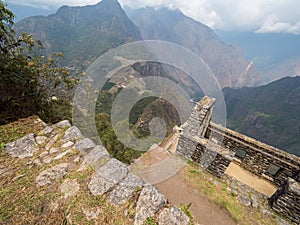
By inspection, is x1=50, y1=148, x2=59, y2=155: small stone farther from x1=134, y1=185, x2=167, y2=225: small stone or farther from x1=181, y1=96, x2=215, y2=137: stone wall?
x1=181, y1=96, x2=215, y2=137: stone wall

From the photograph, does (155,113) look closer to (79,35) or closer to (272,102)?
(272,102)

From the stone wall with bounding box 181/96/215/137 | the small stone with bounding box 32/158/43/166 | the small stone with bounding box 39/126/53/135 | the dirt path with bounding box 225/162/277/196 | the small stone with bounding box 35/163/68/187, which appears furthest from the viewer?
the dirt path with bounding box 225/162/277/196

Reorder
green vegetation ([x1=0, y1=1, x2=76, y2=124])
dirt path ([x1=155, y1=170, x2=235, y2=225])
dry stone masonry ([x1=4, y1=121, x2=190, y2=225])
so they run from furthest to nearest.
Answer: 1. dirt path ([x1=155, y1=170, x2=235, y2=225])
2. green vegetation ([x1=0, y1=1, x2=76, y2=124])
3. dry stone masonry ([x1=4, y1=121, x2=190, y2=225])

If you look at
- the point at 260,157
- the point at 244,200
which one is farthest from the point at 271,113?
the point at 244,200

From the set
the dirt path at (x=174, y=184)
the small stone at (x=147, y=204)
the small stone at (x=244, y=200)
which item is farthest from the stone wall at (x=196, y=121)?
the small stone at (x=147, y=204)

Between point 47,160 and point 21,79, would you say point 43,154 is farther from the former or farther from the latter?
point 21,79

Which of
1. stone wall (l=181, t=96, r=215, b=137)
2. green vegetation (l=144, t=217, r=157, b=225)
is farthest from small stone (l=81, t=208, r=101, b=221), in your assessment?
stone wall (l=181, t=96, r=215, b=137)
